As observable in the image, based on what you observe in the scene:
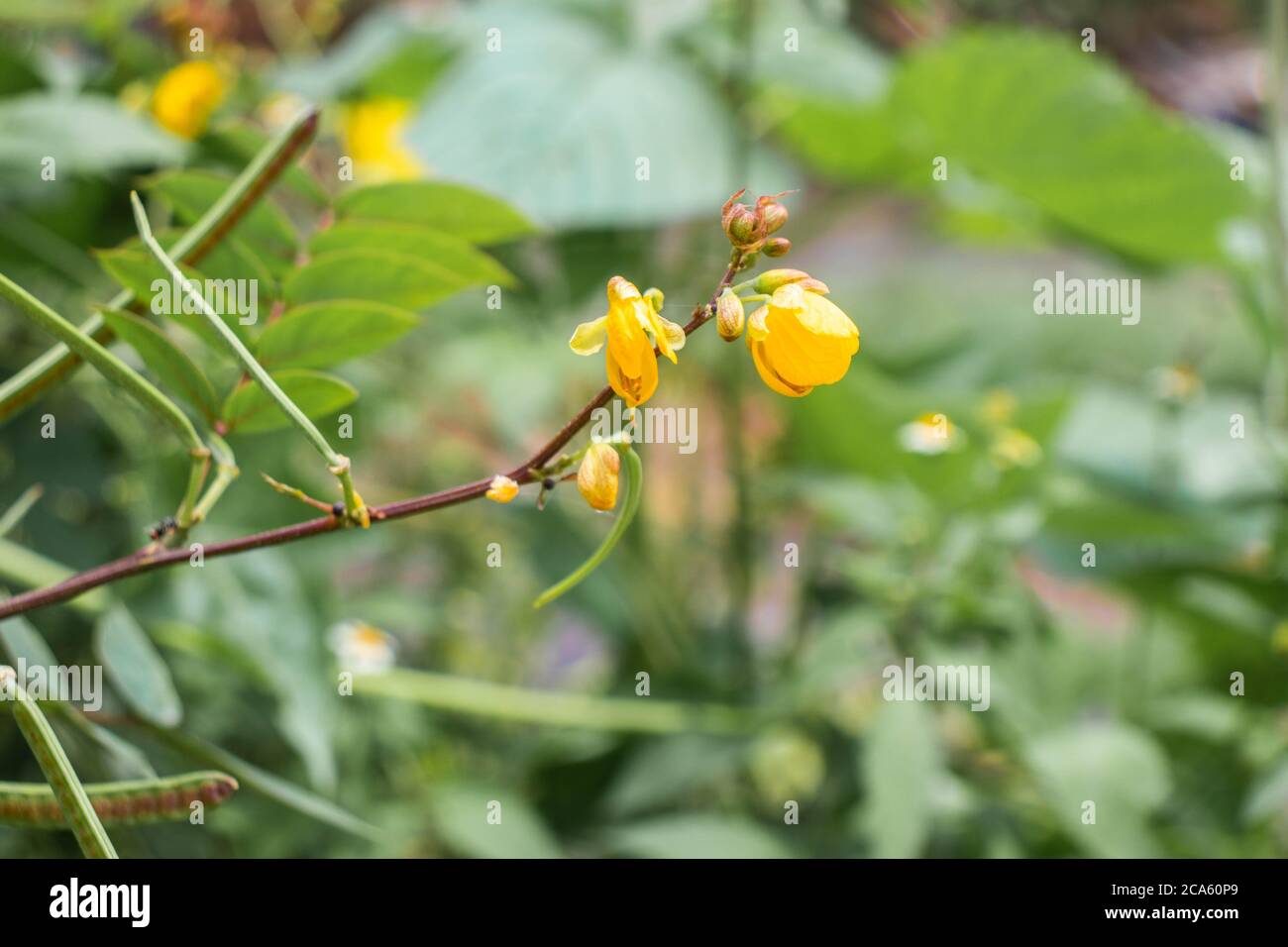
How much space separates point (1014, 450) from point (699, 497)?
0.77ft

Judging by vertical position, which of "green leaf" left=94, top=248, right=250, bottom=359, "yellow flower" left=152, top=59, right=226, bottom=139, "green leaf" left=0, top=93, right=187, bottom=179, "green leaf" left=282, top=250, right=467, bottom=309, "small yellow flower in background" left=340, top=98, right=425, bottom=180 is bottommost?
"green leaf" left=94, top=248, right=250, bottom=359

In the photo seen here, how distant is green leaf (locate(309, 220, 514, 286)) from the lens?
8.2 inches

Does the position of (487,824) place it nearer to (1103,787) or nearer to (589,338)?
(1103,787)

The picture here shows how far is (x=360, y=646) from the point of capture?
0.47 metres

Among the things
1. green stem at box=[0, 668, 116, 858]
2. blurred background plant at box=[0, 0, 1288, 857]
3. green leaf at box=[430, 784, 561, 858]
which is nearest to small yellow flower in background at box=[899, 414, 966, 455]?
blurred background plant at box=[0, 0, 1288, 857]

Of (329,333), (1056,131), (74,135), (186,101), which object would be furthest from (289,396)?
(1056,131)

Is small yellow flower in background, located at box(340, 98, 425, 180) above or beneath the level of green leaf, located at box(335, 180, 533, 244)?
above

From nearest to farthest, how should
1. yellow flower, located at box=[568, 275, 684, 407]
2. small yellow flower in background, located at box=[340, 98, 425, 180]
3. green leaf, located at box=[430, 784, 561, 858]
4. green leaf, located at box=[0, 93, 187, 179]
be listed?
yellow flower, located at box=[568, 275, 684, 407] → green leaf, located at box=[0, 93, 187, 179] → green leaf, located at box=[430, 784, 561, 858] → small yellow flower in background, located at box=[340, 98, 425, 180]

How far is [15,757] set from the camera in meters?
0.45

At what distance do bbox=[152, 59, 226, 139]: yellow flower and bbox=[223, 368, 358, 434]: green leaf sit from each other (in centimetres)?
32

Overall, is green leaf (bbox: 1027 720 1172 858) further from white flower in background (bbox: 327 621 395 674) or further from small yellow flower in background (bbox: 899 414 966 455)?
white flower in background (bbox: 327 621 395 674)

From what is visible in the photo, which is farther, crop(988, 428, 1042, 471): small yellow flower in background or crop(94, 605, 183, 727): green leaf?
crop(988, 428, 1042, 471): small yellow flower in background

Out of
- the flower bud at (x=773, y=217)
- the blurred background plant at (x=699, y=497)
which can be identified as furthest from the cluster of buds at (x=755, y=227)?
the blurred background plant at (x=699, y=497)

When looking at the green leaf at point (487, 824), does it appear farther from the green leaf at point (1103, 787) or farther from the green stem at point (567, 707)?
the green leaf at point (1103, 787)
